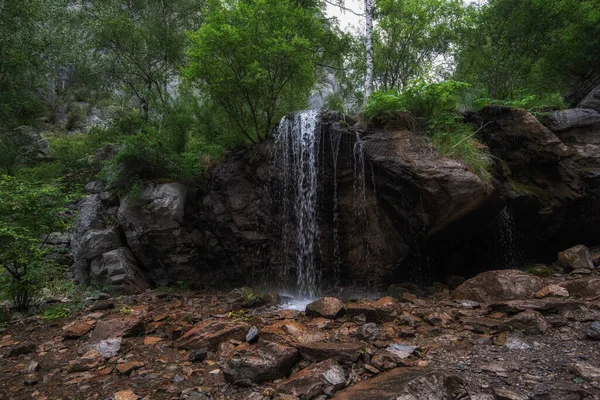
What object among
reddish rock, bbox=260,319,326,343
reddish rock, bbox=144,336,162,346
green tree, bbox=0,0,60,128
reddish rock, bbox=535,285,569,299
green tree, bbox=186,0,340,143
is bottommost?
reddish rock, bbox=144,336,162,346

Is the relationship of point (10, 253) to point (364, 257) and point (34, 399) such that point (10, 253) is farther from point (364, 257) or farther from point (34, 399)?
point (364, 257)

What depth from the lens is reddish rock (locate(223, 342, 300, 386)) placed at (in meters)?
3.21

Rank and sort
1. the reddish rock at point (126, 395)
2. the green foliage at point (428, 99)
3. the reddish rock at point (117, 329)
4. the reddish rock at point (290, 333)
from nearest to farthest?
the reddish rock at point (126, 395)
the reddish rock at point (290, 333)
the reddish rock at point (117, 329)
the green foliage at point (428, 99)

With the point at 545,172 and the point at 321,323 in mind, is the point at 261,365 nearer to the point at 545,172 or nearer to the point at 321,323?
the point at 321,323

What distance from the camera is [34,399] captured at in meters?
3.14

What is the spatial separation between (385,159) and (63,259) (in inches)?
367

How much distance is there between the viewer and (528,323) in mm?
4070

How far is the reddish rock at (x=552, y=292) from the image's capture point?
16.9ft

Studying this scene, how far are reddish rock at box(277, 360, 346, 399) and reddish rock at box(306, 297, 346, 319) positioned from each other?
174 centimetres

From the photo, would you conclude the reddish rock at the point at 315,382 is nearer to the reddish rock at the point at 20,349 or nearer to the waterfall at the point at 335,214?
the reddish rock at the point at 20,349

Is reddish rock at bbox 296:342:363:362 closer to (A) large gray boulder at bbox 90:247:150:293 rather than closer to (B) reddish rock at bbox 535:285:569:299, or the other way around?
(B) reddish rock at bbox 535:285:569:299

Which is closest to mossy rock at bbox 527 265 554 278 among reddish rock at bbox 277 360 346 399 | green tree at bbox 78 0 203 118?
reddish rock at bbox 277 360 346 399

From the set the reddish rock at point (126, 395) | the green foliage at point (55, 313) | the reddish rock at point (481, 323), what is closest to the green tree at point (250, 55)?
the green foliage at point (55, 313)

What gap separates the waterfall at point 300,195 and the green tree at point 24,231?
4679 mm
